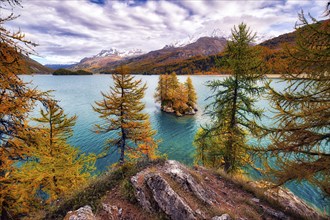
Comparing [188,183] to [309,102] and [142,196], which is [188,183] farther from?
[309,102]

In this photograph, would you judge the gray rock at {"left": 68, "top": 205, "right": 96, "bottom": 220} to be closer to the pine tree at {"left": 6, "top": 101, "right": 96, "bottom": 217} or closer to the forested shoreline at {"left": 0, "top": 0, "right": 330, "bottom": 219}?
the forested shoreline at {"left": 0, "top": 0, "right": 330, "bottom": 219}

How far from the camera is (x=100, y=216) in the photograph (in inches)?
279

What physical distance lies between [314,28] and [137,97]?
1456 cm

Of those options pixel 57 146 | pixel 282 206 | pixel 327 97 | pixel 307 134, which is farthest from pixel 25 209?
pixel 327 97

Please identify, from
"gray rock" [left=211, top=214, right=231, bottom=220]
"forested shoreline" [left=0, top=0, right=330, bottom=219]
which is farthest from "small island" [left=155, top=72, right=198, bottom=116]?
"gray rock" [left=211, top=214, right=231, bottom=220]

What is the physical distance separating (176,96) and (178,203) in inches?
1656

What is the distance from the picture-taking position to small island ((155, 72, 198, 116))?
4775cm

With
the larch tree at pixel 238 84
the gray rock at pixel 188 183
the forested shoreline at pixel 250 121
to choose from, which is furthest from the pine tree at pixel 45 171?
the larch tree at pixel 238 84

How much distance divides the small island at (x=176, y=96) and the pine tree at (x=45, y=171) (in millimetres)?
35801

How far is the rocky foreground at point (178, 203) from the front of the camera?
22.4 feet

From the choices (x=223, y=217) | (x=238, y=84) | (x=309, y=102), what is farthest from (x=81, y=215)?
(x=238, y=84)

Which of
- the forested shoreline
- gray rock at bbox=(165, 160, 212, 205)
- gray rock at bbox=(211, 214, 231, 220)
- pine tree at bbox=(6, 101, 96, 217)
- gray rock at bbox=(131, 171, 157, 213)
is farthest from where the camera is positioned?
gray rock at bbox=(165, 160, 212, 205)

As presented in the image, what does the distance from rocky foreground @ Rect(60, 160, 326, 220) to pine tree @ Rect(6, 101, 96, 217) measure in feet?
8.65

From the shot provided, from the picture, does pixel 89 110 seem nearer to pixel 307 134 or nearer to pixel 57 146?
pixel 57 146
